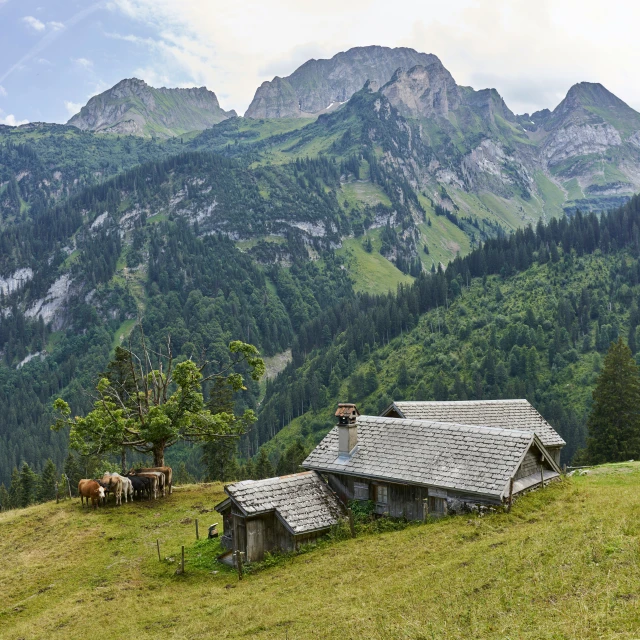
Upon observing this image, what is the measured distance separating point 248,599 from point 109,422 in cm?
2319

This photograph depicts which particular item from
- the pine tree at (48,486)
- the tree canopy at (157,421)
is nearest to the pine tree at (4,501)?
the pine tree at (48,486)

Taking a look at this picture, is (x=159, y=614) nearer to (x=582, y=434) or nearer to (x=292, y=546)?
(x=292, y=546)

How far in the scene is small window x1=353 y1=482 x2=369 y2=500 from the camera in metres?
32.6

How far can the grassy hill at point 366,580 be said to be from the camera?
1530 cm

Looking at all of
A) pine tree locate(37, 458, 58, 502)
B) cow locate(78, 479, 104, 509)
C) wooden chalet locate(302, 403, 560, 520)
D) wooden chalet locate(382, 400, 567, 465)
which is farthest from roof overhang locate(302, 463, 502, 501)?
pine tree locate(37, 458, 58, 502)

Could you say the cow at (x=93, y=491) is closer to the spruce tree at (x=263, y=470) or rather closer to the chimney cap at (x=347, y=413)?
the chimney cap at (x=347, y=413)

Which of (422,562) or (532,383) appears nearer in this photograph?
(422,562)

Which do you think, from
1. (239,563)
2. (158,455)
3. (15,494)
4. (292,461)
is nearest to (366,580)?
(239,563)

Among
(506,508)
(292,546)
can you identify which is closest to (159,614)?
(292,546)

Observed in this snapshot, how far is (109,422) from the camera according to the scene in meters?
41.6

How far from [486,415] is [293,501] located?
60.3 feet

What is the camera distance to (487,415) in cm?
4206

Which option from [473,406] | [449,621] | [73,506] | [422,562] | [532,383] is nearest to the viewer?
[449,621]

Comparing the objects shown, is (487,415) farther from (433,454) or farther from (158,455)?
(158,455)
